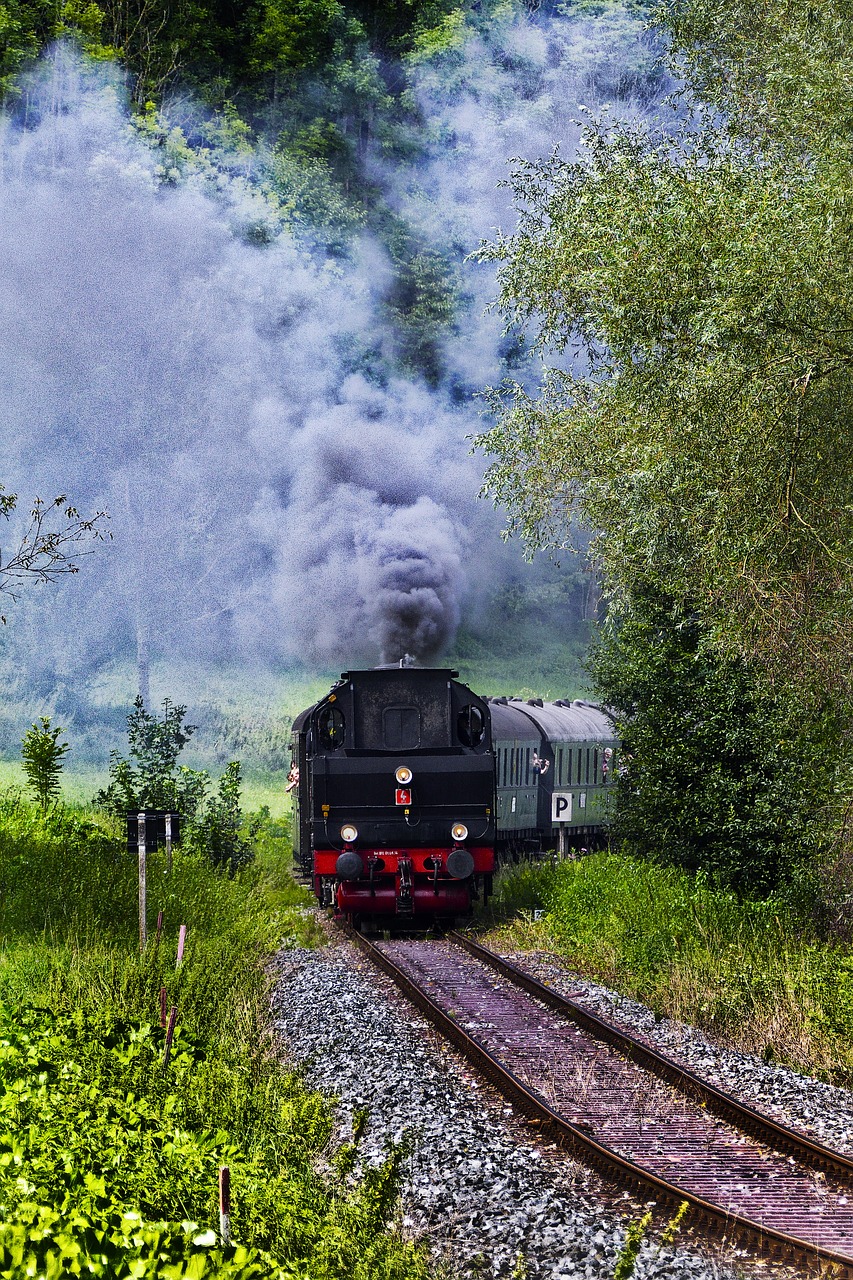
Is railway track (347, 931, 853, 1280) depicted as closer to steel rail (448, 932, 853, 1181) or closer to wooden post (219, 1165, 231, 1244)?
steel rail (448, 932, 853, 1181)

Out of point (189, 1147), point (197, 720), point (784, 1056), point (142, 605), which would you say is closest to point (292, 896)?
point (784, 1056)

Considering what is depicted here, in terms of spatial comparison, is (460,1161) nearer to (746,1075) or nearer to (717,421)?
(746,1075)

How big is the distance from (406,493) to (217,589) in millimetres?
→ 7791

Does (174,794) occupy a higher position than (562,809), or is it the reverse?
(174,794)

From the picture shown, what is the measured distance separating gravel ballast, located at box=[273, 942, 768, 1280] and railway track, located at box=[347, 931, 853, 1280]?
0.57 ft

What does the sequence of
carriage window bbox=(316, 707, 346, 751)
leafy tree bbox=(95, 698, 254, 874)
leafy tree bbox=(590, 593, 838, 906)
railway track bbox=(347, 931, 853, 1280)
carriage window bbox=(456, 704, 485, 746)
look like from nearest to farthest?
railway track bbox=(347, 931, 853, 1280) → leafy tree bbox=(590, 593, 838, 906) → carriage window bbox=(316, 707, 346, 751) → carriage window bbox=(456, 704, 485, 746) → leafy tree bbox=(95, 698, 254, 874)

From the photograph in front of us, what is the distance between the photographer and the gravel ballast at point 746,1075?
7258 millimetres

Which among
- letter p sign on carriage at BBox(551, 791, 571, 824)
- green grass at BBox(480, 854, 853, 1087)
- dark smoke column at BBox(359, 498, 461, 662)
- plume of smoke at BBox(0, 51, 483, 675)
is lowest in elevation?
green grass at BBox(480, 854, 853, 1087)

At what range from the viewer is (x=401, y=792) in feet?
43.7

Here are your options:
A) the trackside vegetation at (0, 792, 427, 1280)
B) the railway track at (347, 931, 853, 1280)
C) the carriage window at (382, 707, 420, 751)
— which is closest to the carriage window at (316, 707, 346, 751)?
the carriage window at (382, 707, 420, 751)

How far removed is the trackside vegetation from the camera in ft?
13.4

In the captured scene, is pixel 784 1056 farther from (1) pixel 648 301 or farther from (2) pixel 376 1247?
(1) pixel 648 301

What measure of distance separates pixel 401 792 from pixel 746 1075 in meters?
5.79

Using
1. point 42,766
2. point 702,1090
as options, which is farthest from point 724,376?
point 42,766
